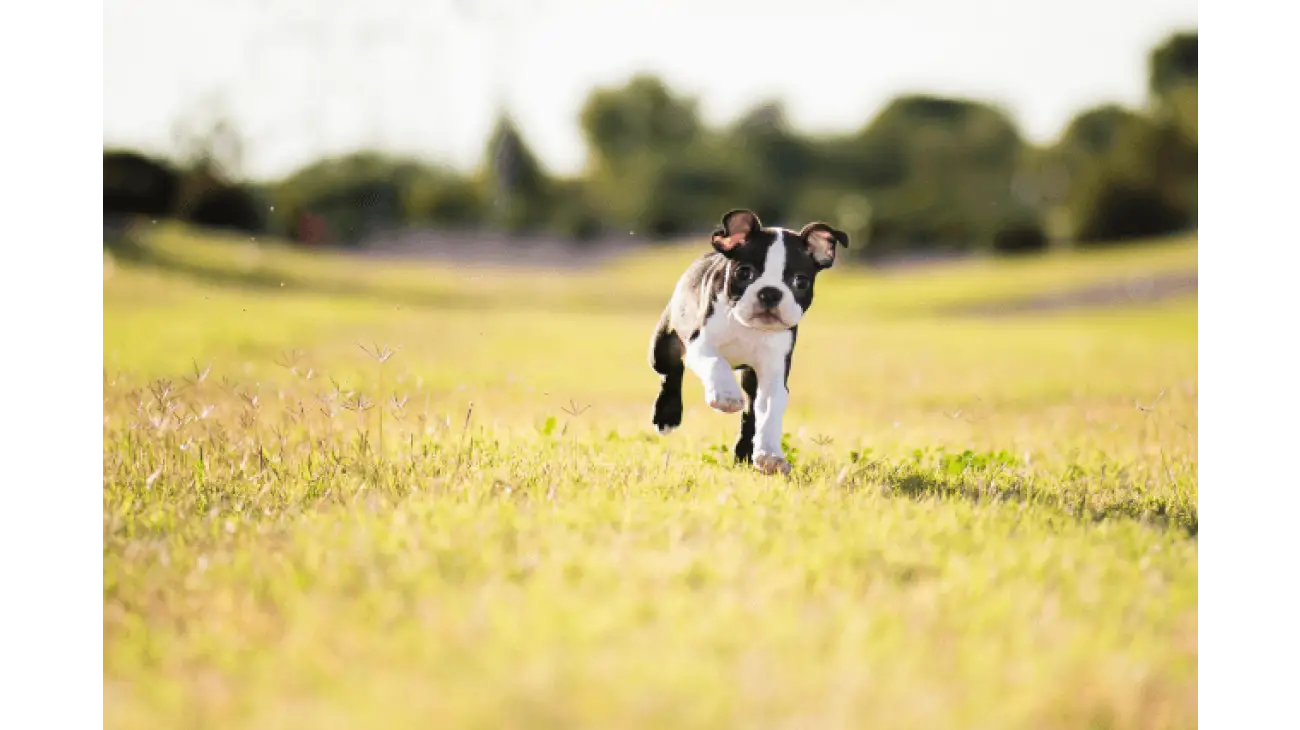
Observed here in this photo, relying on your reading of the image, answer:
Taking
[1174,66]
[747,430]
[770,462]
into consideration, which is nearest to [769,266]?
[770,462]

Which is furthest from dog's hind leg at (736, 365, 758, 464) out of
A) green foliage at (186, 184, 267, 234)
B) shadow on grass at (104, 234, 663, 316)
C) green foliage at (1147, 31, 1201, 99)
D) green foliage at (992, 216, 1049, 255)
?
green foliage at (992, 216, 1049, 255)

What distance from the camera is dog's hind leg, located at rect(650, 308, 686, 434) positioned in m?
5.55

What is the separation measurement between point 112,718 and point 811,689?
2166mm

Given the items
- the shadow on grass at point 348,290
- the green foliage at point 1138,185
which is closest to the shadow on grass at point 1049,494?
the shadow on grass at point 348,290

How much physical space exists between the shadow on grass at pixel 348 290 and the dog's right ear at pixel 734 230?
63.0 ft

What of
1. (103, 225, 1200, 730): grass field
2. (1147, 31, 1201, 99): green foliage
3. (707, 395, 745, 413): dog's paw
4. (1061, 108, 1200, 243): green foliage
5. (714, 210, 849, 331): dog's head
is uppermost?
(1147, 31, 1201, 99): green foliage

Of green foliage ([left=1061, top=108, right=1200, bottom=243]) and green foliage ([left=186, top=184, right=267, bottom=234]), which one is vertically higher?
green foliage ([left=1061, top=108, right=1200, bottom=243])

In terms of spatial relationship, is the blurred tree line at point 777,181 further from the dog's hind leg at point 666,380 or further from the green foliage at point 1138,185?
the dog's hind leg at point 666,380

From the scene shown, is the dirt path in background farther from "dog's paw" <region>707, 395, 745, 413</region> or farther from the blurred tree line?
"dog's paw" <region>707, 395, 745, 413</region>

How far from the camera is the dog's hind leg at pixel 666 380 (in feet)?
18.2

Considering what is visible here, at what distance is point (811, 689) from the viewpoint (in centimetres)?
269

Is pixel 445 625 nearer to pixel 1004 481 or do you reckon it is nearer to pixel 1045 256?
pixel 1004 481

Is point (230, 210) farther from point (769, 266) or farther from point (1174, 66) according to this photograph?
point (769, 266)
